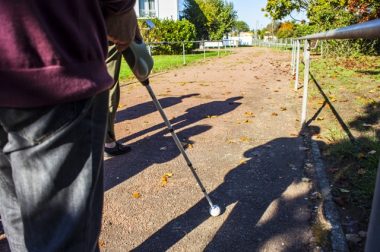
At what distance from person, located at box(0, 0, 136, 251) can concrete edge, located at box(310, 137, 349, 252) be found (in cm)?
186

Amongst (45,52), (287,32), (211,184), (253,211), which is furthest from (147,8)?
(45,52)

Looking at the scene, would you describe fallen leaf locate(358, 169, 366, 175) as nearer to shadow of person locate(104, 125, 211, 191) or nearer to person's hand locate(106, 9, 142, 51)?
shadow of person locate(104, 125, 211, 191)

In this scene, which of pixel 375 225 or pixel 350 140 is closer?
pixel 375 225

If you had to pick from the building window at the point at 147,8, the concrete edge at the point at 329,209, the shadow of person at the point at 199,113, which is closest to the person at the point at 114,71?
the shadow of person at the point at 199,113

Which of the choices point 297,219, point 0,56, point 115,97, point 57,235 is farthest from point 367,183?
point 0,56

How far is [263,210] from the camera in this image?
3074mm

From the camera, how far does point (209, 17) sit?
56969 mm

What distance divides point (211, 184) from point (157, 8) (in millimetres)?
42485

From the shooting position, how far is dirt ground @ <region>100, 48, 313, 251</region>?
8.94 ft

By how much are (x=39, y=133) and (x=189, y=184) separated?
266cm

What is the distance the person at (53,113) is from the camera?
1.01 metres

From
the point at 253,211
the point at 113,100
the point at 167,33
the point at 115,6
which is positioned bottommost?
the point at 253,211

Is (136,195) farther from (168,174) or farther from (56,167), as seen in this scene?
(56,167)

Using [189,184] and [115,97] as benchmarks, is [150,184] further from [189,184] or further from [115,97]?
[115,97]
